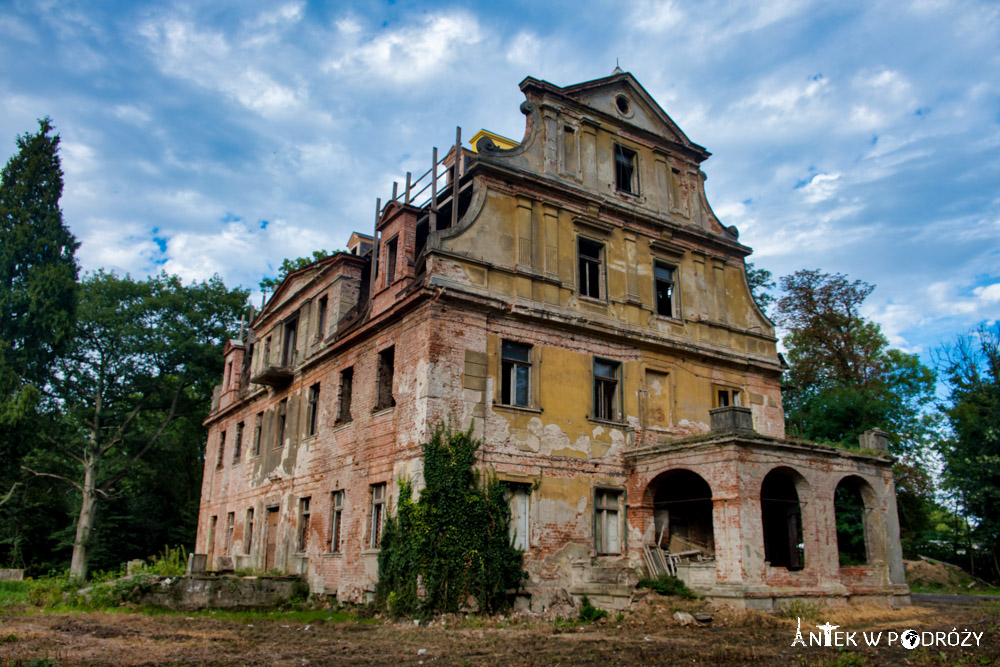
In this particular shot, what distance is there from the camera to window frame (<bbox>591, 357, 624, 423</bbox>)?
60.0 feet

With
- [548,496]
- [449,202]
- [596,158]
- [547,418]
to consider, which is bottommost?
[548,496]

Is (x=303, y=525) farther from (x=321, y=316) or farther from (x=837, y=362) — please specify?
(x=837, y=362)

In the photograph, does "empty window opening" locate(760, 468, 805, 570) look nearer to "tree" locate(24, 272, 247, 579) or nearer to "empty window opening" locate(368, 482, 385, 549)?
"empty window opening" locate(368, 482, 385, 549)

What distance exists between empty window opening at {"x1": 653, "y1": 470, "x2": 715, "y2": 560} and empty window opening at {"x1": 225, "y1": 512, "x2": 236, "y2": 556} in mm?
15707

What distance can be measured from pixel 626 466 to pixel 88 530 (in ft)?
88.3

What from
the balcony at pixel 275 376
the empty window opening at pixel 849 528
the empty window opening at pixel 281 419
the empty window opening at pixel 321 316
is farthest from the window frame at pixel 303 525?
the empty window opening at pixel 849 528

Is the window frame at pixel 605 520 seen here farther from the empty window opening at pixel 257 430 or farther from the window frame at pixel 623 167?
the empty window opening at pixel 257 430

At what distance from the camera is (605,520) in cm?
1741

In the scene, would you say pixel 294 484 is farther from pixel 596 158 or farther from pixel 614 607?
pixel 596 158

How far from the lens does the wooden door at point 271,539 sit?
73.6ft

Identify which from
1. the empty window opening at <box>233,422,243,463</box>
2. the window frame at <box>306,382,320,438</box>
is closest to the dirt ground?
the window frame at <box>306,382,320,438</box>

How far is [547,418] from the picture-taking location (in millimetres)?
17062

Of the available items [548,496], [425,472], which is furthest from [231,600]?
→ [548,496]

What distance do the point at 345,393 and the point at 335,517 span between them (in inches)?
128
